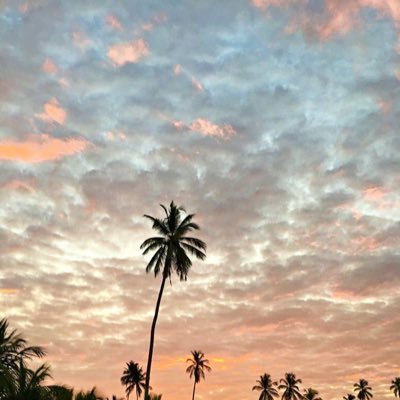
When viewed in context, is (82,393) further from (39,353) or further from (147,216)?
(147,216)

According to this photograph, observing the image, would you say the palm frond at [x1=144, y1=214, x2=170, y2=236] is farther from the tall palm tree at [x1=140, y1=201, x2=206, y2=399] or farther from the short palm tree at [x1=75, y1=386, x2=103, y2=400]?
the short palm tree at [x1=75, y1=386, x2=103, y2=400]

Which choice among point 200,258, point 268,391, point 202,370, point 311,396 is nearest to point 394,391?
point 311,396

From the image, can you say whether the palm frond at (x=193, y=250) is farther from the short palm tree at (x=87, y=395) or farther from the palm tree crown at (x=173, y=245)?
the short palm tree at (x=87, y=395)

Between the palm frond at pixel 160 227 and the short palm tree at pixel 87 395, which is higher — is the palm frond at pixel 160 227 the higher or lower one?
the higher one

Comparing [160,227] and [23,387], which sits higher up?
[160,227]

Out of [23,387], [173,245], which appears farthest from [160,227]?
[23,387]

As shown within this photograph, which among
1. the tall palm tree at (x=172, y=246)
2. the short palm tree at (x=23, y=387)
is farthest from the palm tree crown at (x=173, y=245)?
the short palm tree at (x=23, y=387)

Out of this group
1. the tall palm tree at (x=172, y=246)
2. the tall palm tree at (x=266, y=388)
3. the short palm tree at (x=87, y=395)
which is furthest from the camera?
the tall palm tree at (x=266, y=388)

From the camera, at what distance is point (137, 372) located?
105875 millimetres

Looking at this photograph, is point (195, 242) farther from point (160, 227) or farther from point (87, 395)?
point (87, 395)

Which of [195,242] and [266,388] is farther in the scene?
[266,388]

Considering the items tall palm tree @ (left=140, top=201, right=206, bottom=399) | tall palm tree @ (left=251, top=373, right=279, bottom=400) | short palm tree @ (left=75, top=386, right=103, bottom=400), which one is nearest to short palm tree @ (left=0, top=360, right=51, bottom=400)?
short palm tree @ (left=75, top=386, right=103, bottom=400)

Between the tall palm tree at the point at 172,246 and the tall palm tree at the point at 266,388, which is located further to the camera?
the tall palm tree at the point at 266,388

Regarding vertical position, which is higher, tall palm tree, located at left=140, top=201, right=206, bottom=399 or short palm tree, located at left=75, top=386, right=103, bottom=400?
tall palm tree, located at left=140, top=201, right=206, bottom=399
